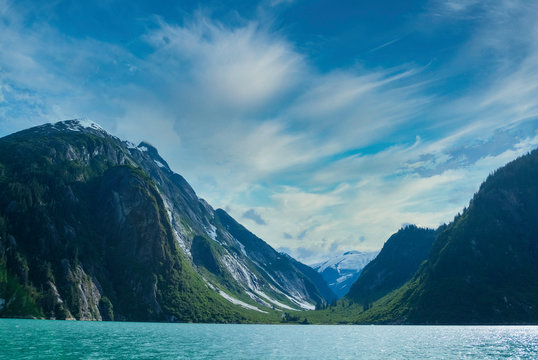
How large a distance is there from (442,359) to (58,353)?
69016mm

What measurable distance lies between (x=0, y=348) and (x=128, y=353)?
20.5m

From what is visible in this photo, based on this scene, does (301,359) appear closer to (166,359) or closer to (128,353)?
(166,359)

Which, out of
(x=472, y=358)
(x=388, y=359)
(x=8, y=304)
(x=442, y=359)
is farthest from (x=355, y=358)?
(x=8, y=304)

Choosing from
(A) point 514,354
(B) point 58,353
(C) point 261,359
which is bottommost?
(A) point 514,354

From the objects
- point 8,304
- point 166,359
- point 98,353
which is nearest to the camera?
point 166,359

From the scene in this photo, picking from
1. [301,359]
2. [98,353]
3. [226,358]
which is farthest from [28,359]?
[301,359]

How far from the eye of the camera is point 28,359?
4988 cm

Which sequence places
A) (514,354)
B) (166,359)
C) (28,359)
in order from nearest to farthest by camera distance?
(28,359)
(166,359)
(514,354)

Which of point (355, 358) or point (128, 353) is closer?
point (128, 353)

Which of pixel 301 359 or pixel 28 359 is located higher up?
pixel 28 359

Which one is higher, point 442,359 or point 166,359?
point 166,359

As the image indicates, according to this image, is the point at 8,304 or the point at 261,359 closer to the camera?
the point at 261,359

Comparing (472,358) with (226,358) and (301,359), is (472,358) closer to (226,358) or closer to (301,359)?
(301,359)

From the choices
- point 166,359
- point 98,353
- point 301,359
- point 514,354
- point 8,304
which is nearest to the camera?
point 166,359
